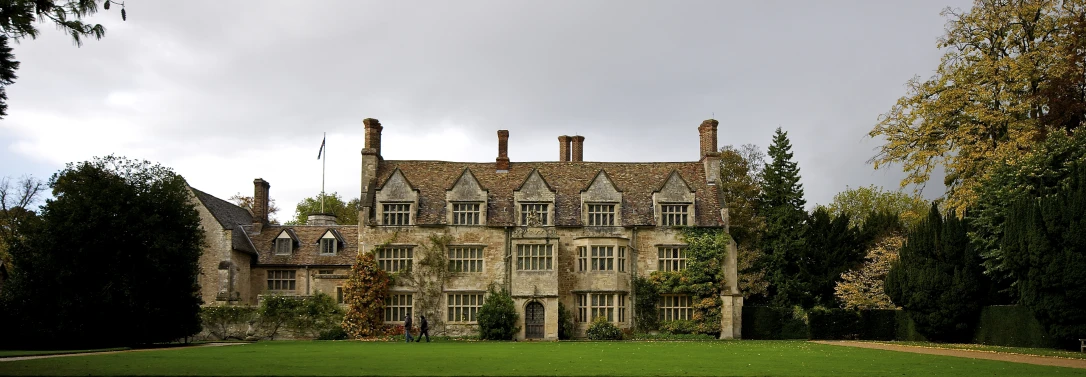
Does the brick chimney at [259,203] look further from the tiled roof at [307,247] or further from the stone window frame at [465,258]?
the stone window frame at [465,258]

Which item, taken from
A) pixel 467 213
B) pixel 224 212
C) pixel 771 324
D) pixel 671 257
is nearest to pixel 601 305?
pixel 671 257

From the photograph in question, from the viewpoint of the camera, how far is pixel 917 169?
35344 millimetres

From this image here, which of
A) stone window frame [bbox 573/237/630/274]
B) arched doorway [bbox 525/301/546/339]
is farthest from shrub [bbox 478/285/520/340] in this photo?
stone window frame [bbox 573/237/630/274]

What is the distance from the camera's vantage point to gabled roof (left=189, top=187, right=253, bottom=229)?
4078 cm

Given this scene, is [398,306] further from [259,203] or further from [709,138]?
[709,138]

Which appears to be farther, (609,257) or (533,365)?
(609,257)

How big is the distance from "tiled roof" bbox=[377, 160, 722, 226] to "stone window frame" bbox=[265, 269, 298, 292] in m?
6.54

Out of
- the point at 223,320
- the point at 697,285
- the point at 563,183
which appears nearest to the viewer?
the point at 223,320

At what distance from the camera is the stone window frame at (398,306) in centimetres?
3900

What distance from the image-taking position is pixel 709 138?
1663 inches

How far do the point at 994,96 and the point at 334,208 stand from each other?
5010 cm

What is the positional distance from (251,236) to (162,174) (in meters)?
11.5

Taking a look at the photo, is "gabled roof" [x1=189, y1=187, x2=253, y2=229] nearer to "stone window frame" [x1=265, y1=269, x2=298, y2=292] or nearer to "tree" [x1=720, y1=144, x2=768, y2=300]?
"stone window frame" [x1=265, y1=269, x2=298, y2=292]

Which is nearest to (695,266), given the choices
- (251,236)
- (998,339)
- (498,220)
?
(498,220)
